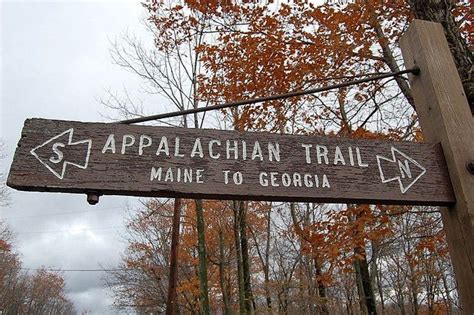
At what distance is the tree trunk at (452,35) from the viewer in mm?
2465

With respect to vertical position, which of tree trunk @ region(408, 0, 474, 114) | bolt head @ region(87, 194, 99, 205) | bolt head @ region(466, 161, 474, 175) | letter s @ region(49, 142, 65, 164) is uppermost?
tree trunk @ region(408, 0, 474, 114)

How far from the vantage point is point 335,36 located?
5797 millimetres

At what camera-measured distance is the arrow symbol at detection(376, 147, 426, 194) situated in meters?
1.75

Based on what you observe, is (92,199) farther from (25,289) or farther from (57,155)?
(25,289)

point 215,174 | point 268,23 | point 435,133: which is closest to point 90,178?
point 215,174

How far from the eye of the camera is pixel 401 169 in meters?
1.79

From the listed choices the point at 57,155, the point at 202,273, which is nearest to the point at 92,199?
the point at 57,155

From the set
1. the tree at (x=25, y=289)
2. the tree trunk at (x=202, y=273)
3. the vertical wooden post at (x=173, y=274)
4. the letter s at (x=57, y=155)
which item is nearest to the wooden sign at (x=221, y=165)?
the letter s at (x=57, y=155)

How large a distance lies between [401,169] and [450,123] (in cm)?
36

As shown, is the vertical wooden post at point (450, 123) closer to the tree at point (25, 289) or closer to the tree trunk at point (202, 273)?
the tree trunk at point (202, 273)

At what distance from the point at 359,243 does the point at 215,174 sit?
4.84 m

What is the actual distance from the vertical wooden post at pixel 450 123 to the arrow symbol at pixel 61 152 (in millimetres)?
1716

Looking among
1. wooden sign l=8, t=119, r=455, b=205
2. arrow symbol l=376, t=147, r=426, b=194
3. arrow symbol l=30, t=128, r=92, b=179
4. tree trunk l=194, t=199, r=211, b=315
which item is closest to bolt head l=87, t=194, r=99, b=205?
wooden sign l=8, t=119, r=455, b=205

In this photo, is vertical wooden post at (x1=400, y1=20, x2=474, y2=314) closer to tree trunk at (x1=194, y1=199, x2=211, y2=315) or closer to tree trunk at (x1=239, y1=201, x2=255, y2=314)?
tree trunk at (x1=194, y1=199, x2=211, y2=315)
